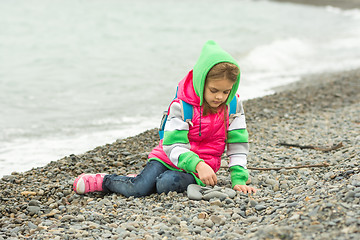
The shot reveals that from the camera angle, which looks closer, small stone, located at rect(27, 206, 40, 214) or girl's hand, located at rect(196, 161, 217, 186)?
girl's hand, located at rect(196, 161, 217, 186)

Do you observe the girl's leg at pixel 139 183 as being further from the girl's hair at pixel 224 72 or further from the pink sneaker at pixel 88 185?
the girl's hair at pixel 224 72

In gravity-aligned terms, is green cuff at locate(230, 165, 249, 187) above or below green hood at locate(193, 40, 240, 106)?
below

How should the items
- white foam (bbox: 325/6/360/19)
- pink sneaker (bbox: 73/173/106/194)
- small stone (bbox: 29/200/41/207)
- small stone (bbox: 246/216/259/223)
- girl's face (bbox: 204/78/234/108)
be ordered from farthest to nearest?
white foam (bbox: 325/6/360/19) → pink sneaker (bbox: 73/173/106/194) → small stone (bbox: 29/200/41/207) → girl's face (bbox: 204/78/234/108) → small stone (bbox: 246/216/259/223)

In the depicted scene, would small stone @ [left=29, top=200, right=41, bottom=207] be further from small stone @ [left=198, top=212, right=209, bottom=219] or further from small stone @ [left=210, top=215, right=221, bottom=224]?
small stone @ [left=210, top=215, right=221, bottom=224]

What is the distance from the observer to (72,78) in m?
13.6

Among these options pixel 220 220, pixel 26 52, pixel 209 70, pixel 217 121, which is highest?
pixel 26 52

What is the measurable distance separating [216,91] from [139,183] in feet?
4.00

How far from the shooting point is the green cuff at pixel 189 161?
4062 millimetres

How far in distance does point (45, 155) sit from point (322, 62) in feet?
41.8

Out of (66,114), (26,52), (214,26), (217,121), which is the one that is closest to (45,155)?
(66,114)

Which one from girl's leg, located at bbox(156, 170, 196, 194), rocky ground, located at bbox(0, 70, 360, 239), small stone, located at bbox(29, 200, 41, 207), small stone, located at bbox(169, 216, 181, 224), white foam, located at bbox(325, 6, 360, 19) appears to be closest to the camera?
rocky ground, located at bbox(0, 70, 360, 239)

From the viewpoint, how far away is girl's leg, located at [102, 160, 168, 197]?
174 inches

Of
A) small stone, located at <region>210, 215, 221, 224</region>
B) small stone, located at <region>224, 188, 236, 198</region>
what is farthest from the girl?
small stone, located at <region>210, 215, 221, 224</region>

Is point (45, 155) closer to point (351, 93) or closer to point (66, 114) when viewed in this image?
point (66, 114)
